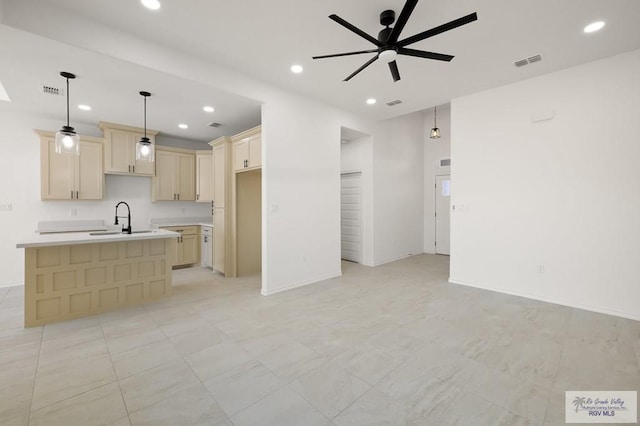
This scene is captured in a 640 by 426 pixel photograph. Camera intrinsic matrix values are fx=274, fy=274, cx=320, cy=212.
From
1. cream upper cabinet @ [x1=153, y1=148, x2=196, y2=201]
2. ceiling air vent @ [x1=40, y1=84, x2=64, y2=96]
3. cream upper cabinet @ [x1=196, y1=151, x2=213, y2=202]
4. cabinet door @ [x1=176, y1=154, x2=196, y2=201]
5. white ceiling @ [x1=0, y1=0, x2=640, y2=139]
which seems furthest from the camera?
cabinet door @ [x1=176, y1=154, x2=196, y2=201]

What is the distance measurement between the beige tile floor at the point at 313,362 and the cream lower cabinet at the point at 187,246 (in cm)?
214

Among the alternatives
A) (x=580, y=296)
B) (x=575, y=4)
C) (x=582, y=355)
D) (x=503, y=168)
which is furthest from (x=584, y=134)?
(x=582, y=355)

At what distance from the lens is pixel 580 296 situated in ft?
11.7

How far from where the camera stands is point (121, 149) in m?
5.21

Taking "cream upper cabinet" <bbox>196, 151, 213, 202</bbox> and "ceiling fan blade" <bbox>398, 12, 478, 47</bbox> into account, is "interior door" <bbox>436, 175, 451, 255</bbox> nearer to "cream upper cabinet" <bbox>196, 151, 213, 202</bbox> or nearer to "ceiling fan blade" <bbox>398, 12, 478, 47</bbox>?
"ceiling fan blade" <bbox>398, 12, 478, 47</bbox>

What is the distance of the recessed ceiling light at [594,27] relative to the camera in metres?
2.73

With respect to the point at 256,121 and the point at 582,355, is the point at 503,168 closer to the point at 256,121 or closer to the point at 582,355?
the point at 582,355

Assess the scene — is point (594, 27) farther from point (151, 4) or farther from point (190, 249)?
point (190, 249)

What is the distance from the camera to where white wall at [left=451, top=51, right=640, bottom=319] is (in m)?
3.32

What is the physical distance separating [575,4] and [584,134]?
1.79 m

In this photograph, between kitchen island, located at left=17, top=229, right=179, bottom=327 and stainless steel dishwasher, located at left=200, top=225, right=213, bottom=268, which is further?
stainless steel dishwasher, located at left=200, top=225, right=213, bottom=268

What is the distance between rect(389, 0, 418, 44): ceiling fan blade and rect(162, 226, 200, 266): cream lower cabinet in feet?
17.1

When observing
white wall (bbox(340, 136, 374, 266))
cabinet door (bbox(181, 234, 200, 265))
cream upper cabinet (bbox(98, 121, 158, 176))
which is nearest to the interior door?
white wall (bbox(340, 136, 374, 266))

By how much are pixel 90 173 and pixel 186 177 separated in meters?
1.65
